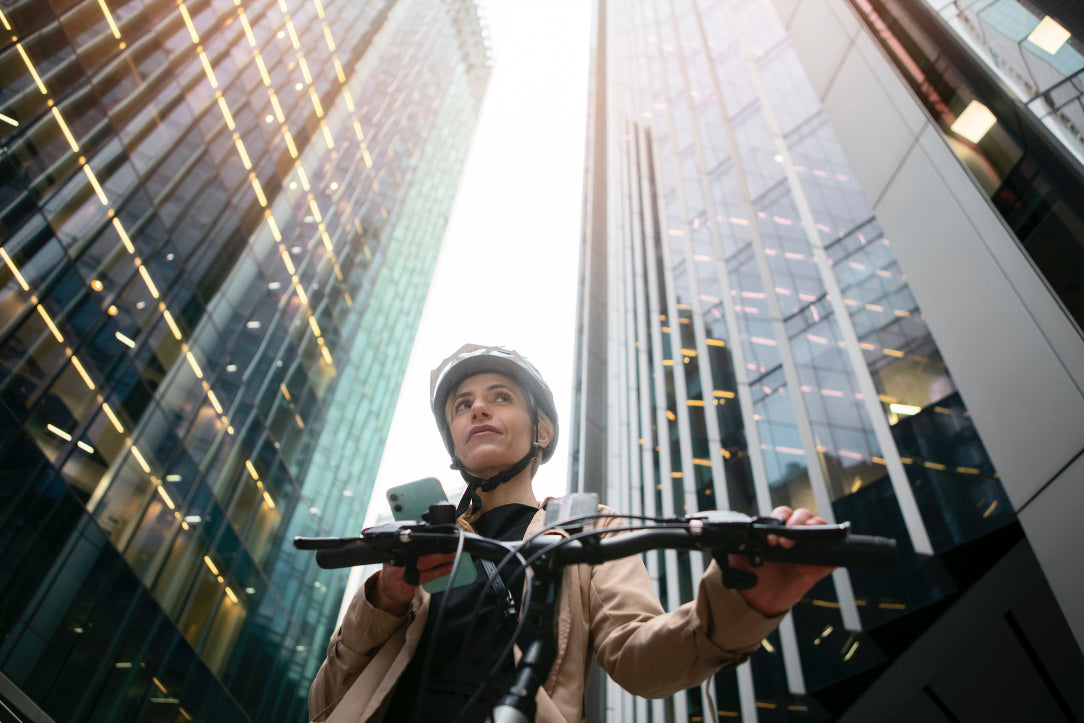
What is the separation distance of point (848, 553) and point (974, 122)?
4883 mm

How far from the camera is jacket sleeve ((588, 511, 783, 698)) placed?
5.93 feet

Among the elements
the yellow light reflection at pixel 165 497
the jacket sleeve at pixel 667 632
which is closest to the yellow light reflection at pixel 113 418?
the yellow light reflection at pixel 165 497

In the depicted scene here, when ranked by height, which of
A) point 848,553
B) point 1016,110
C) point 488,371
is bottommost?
point 848,553

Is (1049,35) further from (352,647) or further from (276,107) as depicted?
(276,107)

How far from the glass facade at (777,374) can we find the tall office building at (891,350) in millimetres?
51

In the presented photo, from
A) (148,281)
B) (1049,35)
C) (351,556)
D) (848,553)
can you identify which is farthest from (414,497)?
(148,281)

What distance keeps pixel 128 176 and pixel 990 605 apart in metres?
19.3

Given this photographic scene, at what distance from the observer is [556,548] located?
181 centimetres

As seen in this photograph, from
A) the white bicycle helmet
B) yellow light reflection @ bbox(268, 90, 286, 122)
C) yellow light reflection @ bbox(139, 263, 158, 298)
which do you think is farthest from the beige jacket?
yellow light reflection @ bbox(268, 90, 286, 122)

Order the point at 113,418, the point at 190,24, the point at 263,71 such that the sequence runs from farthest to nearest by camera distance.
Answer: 1. the point at 263,71
2. the point at 190,24
3. the point at 113,418

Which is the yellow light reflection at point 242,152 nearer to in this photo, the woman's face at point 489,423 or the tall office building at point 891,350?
the tall office building at point 891,350

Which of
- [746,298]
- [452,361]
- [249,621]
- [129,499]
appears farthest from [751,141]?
[249,621]

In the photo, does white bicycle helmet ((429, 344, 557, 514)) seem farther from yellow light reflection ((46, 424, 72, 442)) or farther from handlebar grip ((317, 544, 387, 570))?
yellow light reflection ((46, 424, 72, 442))

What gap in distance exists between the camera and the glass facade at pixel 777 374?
27.1ft
